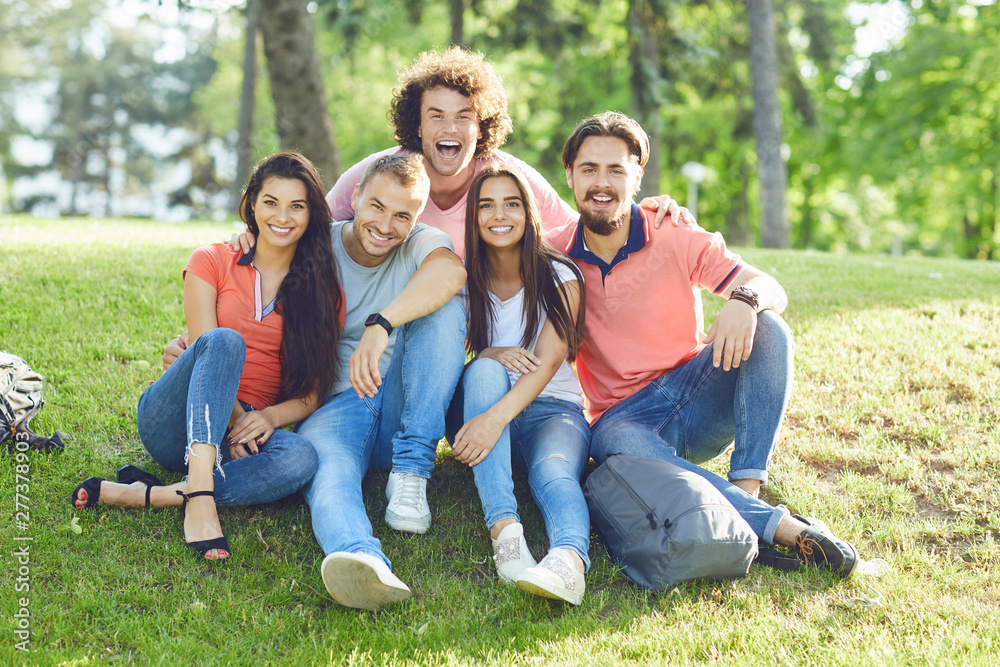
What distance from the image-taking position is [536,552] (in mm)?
3314

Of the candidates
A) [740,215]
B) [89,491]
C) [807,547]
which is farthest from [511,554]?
[740,215]

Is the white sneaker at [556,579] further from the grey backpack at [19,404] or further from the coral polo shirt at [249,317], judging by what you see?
the grey backpack at [19,404]

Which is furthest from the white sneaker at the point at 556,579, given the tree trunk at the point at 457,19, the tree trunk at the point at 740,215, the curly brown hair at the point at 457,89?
the tree trunk at the point at 740,215

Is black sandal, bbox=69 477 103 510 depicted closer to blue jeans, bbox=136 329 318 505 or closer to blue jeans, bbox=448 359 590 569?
blue jeans, bbox=136 329 318 505

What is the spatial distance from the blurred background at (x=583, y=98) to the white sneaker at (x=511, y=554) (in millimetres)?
6947

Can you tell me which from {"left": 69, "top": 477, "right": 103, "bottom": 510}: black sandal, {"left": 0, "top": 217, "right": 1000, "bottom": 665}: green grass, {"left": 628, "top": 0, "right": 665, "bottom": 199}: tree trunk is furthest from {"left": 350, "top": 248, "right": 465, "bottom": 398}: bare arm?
{"left": 628, "top": 0, "right": 665, "bottom": 199}: tree trunk

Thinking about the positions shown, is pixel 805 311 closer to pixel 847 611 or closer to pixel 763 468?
pixel 763 468

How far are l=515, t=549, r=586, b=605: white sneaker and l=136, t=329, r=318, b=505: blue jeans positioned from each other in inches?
41.6

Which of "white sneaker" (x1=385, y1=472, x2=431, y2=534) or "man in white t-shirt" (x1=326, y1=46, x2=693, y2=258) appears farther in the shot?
"man in white t-shirt" (x1=326, y1=46, x2=693, y2=258)

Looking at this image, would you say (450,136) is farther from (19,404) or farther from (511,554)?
(19,404)

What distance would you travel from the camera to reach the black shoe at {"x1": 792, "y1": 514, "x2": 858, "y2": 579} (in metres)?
2.95

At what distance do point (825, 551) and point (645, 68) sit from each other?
11804mm

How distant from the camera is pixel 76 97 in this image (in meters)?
29.1

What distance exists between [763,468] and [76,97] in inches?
1286
